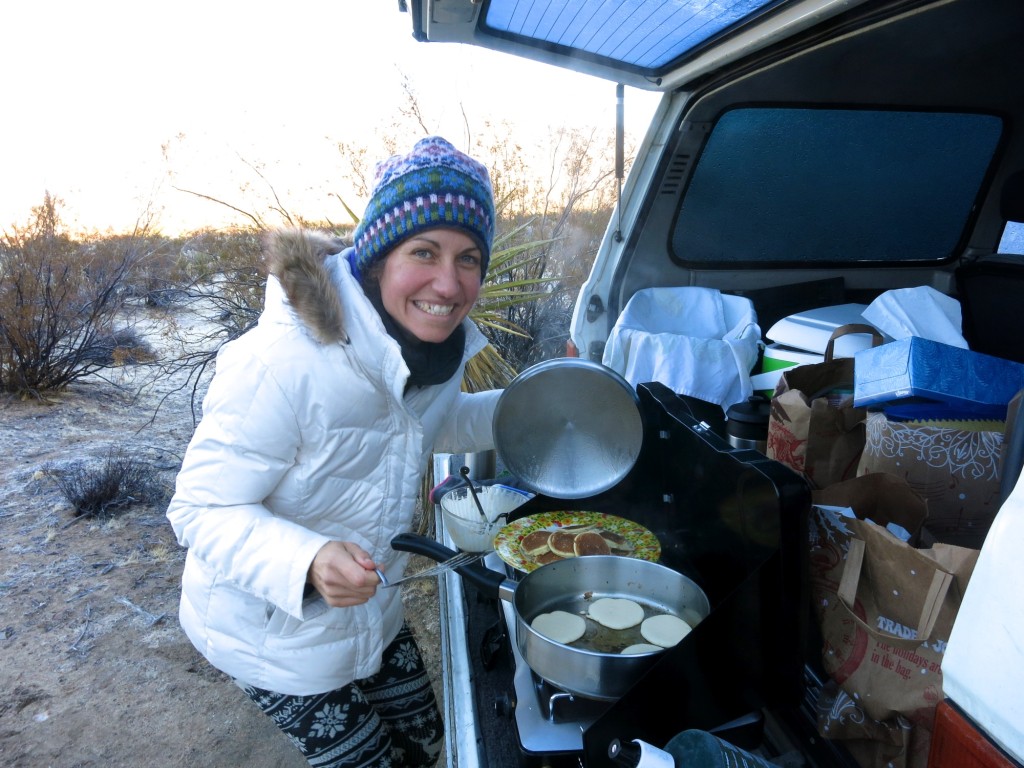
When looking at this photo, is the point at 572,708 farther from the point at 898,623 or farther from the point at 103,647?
the point at 103,647

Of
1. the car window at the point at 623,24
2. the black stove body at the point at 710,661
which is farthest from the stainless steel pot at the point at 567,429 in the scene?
the car window at the point at 623,24

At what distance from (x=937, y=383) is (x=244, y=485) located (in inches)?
63.3

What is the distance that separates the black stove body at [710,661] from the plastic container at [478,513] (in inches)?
11.8

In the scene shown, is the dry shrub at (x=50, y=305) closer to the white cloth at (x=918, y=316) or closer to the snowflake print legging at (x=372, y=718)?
the snowflake print legging at (x=372, y=718)

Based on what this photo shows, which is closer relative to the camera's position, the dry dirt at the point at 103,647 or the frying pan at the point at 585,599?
the frying pan at the point at 585,599

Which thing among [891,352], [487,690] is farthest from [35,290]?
[891,352]

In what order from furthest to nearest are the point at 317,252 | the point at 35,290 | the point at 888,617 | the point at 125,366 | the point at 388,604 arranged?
1. the point at 125,366
2. the point at 35,290
3. the point at 388,604
4. the point at 317,252
5. the point at 888,617

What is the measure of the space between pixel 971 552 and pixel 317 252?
5.02 feet

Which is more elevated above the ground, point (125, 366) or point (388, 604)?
point (388, 604)

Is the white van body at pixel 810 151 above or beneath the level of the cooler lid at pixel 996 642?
above

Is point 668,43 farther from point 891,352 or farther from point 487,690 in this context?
point 487,690

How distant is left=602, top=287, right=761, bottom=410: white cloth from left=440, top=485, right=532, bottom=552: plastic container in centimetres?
70

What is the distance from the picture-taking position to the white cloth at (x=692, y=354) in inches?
108

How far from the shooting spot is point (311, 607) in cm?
161
